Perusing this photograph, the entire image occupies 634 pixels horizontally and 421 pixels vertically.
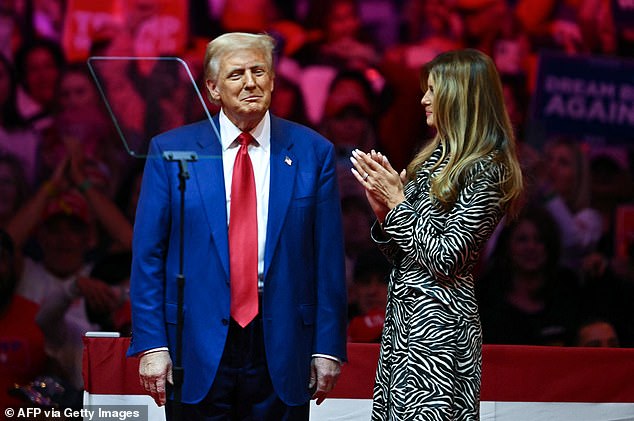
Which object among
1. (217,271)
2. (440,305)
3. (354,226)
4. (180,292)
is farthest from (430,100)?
(354,226)

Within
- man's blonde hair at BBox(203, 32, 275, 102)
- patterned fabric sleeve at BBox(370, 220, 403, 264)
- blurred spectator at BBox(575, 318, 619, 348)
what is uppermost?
man's blonde hair at BBox(203, 32, 275, 102)

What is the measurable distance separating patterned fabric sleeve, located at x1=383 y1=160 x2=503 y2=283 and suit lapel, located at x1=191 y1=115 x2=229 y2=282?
52cm

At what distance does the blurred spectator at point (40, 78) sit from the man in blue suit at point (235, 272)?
2906mm

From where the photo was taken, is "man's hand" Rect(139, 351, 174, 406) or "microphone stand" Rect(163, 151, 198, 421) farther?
"man's hand" Rect(139, 351, 174, 406)

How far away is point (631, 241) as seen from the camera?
6.66m

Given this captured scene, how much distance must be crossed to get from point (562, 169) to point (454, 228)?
3600 millimetres

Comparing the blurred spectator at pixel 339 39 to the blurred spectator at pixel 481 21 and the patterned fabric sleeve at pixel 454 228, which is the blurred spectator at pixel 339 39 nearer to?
the blurred spectator at pixel 481 21

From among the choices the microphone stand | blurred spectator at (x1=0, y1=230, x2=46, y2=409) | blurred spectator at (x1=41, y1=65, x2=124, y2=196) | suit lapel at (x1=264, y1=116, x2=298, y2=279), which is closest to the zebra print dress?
suit lapel at (x1=264, y1=116, x2=298, y2=279)

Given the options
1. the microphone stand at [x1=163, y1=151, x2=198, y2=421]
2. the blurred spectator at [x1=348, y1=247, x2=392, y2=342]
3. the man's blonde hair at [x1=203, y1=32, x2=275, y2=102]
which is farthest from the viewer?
the blurred spectator at [x1=348, y1=247, x2=392, y2=342]

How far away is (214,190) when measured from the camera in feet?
11.0

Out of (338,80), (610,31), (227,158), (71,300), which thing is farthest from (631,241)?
(227,158)

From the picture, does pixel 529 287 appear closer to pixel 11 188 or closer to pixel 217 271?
pixel 11 188

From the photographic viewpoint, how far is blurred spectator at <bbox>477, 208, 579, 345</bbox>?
6453 mm

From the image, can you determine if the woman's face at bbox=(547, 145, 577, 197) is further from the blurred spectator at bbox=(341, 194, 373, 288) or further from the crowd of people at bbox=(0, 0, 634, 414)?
the blurred spectator at bbox=(341, 194, 373, 288)
